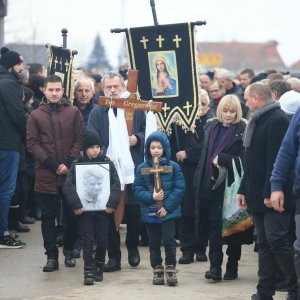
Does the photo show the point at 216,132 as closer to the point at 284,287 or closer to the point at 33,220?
the point at 284,287

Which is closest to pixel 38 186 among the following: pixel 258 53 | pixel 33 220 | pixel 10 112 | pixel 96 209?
pixel 96 209

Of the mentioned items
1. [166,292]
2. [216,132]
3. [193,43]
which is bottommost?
[166,292]

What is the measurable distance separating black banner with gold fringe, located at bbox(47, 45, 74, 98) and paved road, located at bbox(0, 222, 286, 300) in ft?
7.43

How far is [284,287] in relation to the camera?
10.3 metres

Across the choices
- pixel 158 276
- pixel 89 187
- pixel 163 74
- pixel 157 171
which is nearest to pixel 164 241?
pixel 158 276

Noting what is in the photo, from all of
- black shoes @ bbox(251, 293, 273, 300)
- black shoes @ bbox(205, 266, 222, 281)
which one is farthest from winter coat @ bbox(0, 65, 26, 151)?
black shoes @ bbox(251, 293, 273, 300)

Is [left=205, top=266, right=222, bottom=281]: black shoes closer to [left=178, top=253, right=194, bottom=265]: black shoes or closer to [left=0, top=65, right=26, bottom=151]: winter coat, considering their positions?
[left=178, top=253, right=194, bottom=265]: black shoes

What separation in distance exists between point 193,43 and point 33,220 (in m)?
4.48

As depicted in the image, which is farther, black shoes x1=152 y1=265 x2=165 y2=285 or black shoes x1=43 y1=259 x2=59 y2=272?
black shoes x1=43 y1=259 x2=59 y2=272

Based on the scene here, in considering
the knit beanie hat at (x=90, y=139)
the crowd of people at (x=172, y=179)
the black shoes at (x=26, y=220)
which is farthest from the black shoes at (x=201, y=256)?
the black shoes at (x=26, y=220)

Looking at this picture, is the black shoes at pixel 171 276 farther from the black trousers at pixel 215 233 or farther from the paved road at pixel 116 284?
the black trousers at pixel 215 233

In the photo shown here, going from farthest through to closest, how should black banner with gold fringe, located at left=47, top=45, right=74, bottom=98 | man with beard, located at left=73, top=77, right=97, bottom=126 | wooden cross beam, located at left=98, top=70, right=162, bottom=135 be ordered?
black banner with gold fringe, located at left=47, top=45, right=74, bottom=98
man with beard, located at left=73, top=77, right=97, bottom=126
wooden cross beam, located at left=98, top=70, right=162, bottom=135

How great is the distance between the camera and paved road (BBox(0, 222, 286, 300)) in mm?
10102

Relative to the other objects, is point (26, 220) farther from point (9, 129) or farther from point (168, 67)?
point (168, 67)
